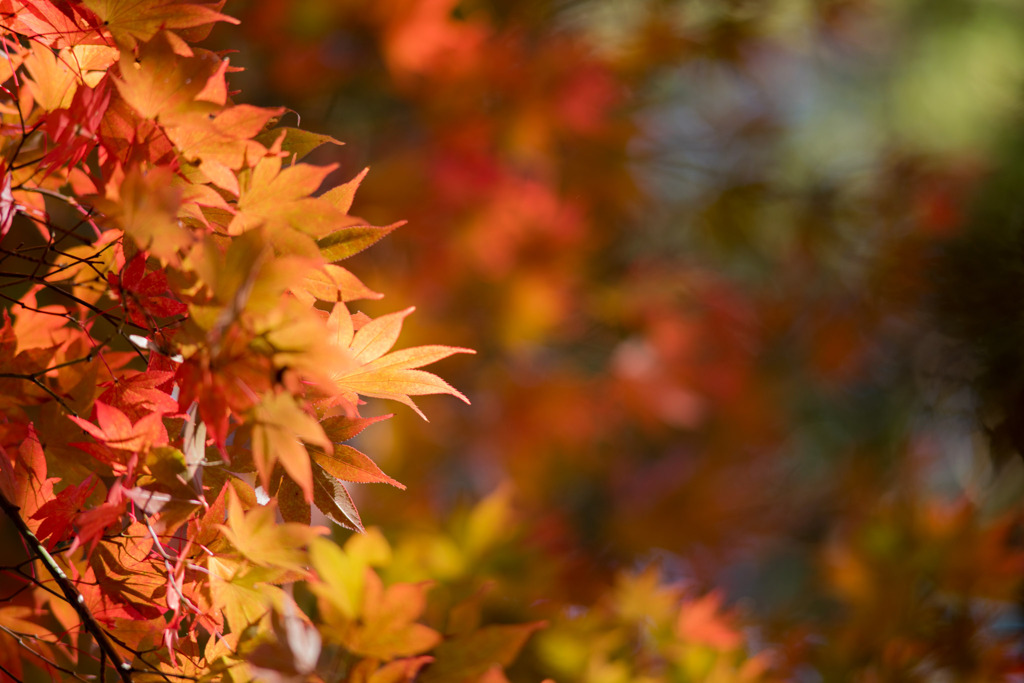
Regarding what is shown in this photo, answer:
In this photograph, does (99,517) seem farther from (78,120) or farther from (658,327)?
(658,327)

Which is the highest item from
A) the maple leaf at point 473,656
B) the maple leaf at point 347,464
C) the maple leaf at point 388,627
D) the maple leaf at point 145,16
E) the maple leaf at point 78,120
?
the maple leaf at point 145,16

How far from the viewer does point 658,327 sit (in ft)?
4.99

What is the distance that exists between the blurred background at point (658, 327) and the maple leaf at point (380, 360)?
33 cm

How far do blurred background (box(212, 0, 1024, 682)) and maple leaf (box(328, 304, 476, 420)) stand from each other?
0.33 metres

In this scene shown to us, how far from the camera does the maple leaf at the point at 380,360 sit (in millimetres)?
312

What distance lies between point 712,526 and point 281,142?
1.43 metres

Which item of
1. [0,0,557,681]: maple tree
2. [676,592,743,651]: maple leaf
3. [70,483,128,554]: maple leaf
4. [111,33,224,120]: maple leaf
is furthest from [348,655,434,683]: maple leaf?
[676,592,743,651]: maple leaf

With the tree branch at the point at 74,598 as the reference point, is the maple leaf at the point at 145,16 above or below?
above

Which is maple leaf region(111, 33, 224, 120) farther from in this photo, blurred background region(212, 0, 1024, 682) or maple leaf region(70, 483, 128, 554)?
blurred background region(212, 0, 1024, 682)

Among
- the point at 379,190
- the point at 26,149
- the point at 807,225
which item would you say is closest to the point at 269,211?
the point at 26,149

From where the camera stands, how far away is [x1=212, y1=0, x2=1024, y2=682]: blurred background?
2.23 feet

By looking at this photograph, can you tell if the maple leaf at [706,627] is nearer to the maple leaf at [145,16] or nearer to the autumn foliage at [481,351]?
the autumn foliage at [481,351]

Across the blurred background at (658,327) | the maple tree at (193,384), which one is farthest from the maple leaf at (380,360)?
the blurred background at (658,327)

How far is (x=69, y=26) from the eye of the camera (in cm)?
32
